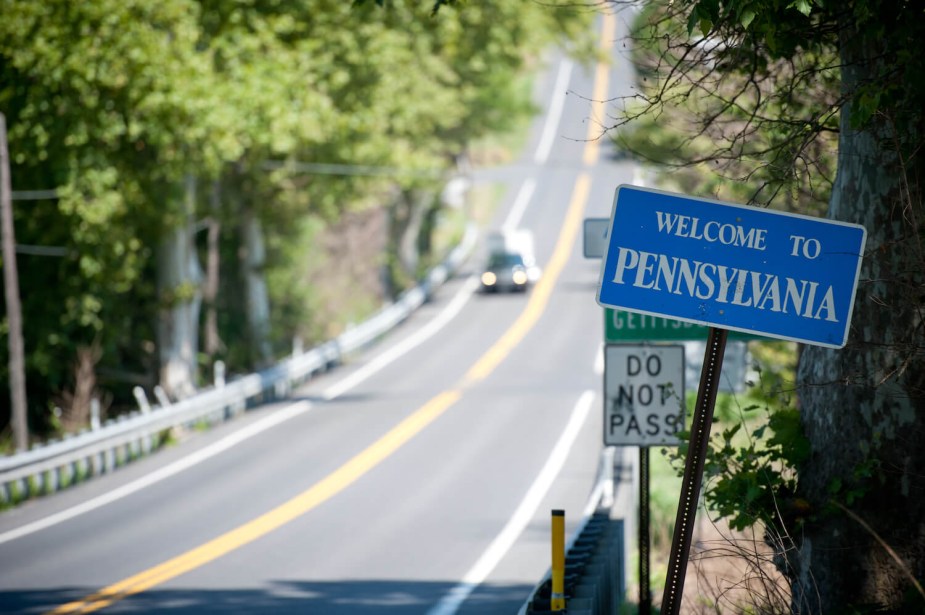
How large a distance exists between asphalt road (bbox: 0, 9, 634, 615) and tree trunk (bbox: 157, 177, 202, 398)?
236 centimetres

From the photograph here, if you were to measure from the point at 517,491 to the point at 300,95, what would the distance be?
11175 mm

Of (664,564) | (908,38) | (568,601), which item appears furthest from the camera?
(664,564)

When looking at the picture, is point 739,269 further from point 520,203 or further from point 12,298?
point 520,203

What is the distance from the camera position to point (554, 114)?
9169 centimetres

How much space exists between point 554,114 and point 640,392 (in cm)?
8162

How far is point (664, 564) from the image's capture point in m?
16.3

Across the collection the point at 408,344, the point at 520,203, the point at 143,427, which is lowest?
the point at 143,427

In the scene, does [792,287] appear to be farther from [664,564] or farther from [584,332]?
[584,332]

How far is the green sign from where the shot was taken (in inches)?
448

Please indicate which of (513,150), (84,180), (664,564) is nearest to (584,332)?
(84,180)

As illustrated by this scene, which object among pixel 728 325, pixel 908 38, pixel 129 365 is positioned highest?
pixel 908 38

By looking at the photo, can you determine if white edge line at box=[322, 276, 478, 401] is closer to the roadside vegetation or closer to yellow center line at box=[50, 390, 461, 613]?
the roadside vegetation

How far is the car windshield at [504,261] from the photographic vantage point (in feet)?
164

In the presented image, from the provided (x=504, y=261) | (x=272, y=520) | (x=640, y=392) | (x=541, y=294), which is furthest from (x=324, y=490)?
(x=504, y=261)
